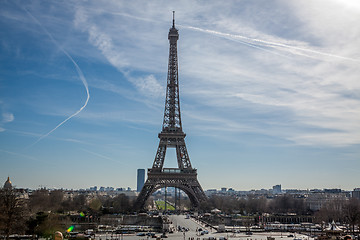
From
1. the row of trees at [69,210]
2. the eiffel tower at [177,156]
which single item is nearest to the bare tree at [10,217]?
the row of trees at [69,210]

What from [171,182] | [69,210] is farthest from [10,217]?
[69,210]

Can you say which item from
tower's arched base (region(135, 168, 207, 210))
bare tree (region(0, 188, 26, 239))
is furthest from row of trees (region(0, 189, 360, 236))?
tower's arched base (region(135, 168, 207, 210))

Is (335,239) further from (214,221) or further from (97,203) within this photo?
(97,203)

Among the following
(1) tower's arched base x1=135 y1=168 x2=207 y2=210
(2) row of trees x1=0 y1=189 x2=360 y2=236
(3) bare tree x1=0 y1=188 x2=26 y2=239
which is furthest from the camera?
(1) tower's arched base x1=135 y1=168 x2=207 y2=210

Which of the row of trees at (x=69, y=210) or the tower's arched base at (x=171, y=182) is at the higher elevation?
the tower's arched base at (x=171, y=182)

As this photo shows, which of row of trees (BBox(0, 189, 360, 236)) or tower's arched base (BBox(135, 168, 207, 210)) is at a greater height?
tower's arched base (BBox(135, 168, 207, 210))

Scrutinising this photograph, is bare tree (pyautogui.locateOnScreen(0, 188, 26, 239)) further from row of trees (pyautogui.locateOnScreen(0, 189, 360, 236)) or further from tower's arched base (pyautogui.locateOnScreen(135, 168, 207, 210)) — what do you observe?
tower's arched base (pyautogui.locateOnScreen(135, 168, 207, 210))

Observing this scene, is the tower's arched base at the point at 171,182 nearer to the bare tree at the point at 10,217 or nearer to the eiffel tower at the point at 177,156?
the eiffel tower at the point at 177,156

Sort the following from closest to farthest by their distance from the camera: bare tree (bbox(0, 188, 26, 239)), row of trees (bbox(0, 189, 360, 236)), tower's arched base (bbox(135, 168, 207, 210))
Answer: bare tree (bbox(0, 188, 26, 239)) < row of trees (bbox(0, 189, 360, 236)) < tower's arched base (bbox(135, 168, 207, 210))
